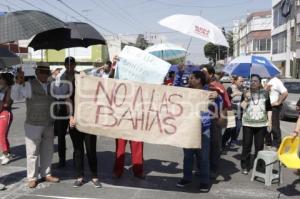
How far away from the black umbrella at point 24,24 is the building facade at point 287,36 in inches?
1558

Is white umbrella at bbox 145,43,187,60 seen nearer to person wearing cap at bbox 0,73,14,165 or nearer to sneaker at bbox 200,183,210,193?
person wearing cap at bbox 0,73,14,165

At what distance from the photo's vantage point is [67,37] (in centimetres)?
754

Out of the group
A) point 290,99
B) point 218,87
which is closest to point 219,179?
point 218,87

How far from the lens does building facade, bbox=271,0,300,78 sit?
4369cm

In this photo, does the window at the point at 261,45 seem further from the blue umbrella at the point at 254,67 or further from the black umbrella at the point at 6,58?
the black umbrella at the point at 6,58

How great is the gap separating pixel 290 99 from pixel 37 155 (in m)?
11.6

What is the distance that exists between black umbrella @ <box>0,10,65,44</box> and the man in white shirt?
534 centimetres

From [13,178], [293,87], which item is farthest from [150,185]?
[293,87]

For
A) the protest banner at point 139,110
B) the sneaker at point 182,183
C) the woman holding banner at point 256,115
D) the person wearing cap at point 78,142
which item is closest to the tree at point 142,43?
the woman holding banner at point 256,115

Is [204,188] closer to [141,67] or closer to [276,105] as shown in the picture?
[141,67]

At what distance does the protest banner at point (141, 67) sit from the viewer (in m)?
6.32

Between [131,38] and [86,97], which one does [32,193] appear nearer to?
[86,97]

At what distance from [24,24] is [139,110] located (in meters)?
1.92

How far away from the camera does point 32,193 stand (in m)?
6.18
